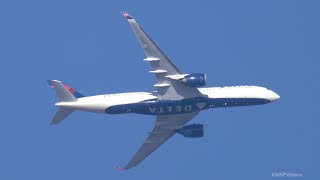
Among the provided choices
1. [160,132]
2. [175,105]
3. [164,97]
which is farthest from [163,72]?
[160,132]

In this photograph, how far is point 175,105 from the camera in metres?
148

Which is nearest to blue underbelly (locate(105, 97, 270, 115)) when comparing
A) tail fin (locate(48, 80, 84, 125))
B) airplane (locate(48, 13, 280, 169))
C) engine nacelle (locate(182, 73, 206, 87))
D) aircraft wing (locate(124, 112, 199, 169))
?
airplane (locate(48, 13, 280, 169))

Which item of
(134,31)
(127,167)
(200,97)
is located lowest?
(127,167)

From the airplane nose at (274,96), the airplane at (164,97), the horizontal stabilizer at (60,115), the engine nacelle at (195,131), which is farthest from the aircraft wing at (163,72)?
the horizontal stabilizer at (60,115)

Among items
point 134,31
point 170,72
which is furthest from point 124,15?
point 170,72

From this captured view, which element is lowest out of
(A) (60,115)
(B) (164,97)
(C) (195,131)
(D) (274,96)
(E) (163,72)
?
(C) (195,131)

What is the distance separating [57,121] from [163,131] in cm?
1960

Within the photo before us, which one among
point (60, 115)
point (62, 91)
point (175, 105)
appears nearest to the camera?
point (62, 91)

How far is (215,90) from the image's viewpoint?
151m

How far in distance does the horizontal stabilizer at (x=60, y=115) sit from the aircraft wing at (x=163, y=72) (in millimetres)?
14038

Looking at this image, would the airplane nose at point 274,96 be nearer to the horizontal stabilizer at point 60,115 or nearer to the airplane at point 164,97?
the airplane at point 164,97

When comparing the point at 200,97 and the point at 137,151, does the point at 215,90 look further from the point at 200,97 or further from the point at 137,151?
the point at 137,151

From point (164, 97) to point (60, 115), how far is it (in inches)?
633

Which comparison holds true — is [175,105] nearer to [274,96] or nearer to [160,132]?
[160,132]
